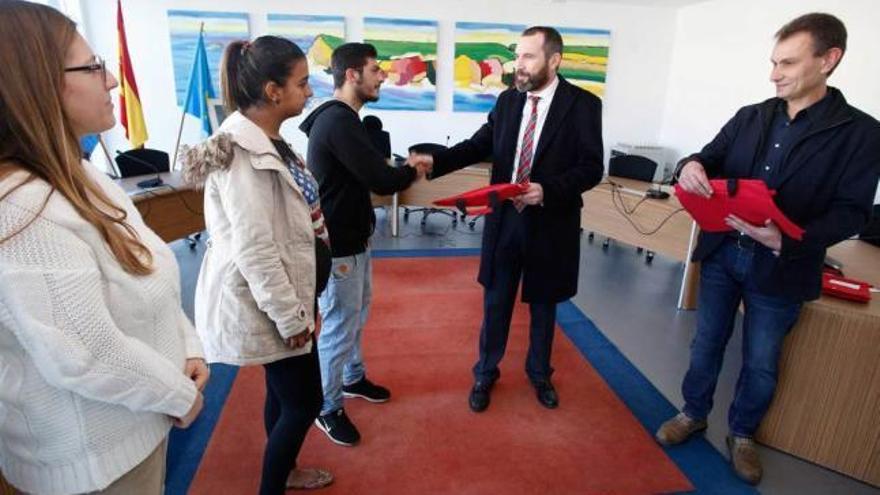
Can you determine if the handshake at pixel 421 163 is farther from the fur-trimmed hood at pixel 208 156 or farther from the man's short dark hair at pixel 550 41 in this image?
the fur-trimmed hood at pixel 208 156

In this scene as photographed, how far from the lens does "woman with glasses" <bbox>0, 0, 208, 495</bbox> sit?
0.72 metres

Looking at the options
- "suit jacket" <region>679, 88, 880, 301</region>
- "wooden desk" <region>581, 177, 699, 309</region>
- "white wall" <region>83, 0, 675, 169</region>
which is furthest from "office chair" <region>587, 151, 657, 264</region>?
"suit jacket" <region>679, 88, 880, 301</region>

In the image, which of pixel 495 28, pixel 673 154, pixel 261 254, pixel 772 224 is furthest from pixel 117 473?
pixel 673 154

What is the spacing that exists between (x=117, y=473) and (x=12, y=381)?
9.3 inches

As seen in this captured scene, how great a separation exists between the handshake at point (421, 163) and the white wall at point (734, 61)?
12.8 feet

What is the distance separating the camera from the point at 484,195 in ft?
6.21

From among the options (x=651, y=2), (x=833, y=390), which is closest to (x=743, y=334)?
(x=833, y=390)

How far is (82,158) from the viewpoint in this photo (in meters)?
0.89

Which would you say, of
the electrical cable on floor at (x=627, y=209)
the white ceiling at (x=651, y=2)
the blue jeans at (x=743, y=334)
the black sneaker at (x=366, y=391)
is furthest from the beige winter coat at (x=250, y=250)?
the white ceiling at (x=651, y=2)

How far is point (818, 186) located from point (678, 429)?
1151 mm

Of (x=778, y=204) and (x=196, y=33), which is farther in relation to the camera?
(x=196, y=33)

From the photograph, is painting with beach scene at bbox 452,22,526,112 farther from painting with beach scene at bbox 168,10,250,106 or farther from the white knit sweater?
the white knit sweater

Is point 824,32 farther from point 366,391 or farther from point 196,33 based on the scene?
point 196,33

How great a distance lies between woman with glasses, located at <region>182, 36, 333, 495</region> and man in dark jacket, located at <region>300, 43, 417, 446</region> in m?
0.29
